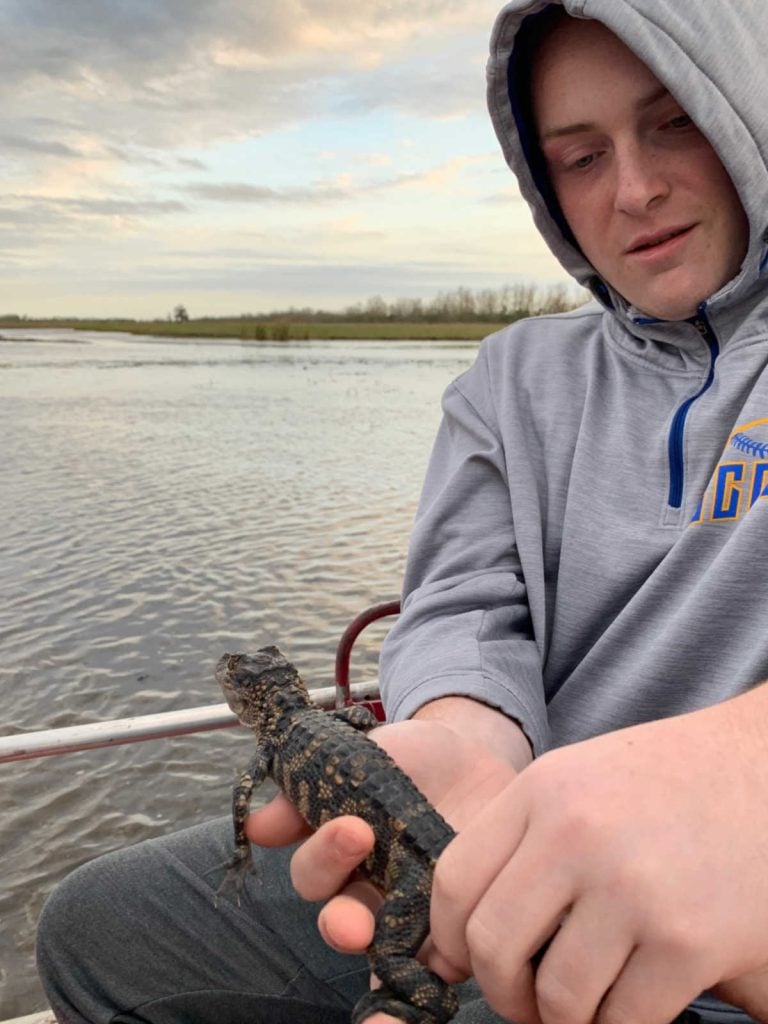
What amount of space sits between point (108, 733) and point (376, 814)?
1.48m

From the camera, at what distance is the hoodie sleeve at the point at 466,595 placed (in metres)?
2.52

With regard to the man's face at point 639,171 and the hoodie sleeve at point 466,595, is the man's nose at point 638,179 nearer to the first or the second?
the man's face at point 639,171

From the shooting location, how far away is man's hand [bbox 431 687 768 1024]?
1.27 meters

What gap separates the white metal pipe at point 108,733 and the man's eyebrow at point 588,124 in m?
2.50

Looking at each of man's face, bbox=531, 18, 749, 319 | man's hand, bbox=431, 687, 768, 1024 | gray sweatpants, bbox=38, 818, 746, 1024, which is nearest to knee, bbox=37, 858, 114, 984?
gray sweatpants, bbox=38, 818, 746, 1024

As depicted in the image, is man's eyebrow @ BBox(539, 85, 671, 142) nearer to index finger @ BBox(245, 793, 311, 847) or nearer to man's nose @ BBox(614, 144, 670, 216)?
man's nose @ BBox(614, 144, 670, 216)

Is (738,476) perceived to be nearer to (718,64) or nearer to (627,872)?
(718,64)

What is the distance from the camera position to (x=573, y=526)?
9.08 ft

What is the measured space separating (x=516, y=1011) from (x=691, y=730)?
598 millimetres

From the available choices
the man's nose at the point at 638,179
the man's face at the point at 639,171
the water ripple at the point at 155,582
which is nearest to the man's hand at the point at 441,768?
the man's face at the point at 639,171

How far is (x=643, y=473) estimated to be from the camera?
271 centimetres

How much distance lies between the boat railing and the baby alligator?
12.0 inches

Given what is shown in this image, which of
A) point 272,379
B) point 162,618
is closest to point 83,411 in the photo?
point 272,379

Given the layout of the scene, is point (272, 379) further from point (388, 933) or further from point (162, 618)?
point (388, 933)
